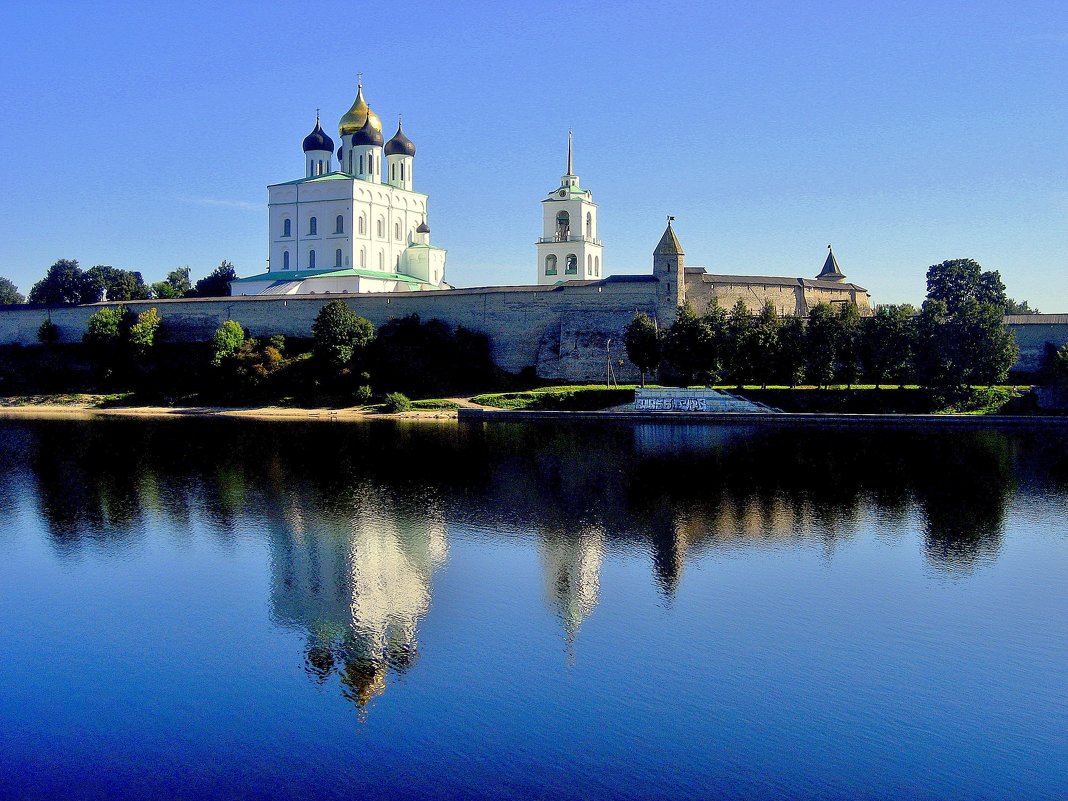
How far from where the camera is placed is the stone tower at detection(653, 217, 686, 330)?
30.4 meters

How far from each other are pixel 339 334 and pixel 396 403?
3193mm

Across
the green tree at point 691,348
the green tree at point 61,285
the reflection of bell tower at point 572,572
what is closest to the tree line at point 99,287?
the green tree at point 61,285

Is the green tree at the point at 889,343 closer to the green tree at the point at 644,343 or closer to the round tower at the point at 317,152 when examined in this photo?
the green tree at the point at 644,343

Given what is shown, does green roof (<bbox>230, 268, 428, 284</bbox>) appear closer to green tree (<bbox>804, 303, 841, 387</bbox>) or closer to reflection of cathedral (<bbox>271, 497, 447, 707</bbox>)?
green tree (<bbox>804, 303, 841, 387</bbox>)

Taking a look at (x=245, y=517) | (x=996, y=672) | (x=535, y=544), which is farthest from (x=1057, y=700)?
(x=245, y=517)

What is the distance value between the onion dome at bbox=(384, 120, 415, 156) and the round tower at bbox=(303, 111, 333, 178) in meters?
2.43

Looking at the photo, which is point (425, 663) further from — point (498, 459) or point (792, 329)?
point (792, 329)

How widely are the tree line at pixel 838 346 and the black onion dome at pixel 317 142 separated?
17875mm

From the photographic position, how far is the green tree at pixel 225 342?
31984 mm

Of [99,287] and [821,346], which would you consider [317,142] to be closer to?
[99,287]

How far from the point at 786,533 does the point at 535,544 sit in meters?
3.23

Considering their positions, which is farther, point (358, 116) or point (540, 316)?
point (358, 116)

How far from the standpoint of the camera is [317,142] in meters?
40.1

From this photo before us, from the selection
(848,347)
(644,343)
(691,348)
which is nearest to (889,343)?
(848,347)
